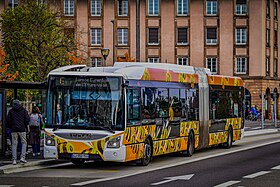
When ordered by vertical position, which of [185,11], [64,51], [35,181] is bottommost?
[35,181]

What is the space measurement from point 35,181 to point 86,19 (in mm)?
63937

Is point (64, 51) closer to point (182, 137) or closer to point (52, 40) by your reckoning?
point (52, 40)

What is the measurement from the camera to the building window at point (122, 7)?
268 ft

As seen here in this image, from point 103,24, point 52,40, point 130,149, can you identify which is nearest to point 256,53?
point 103,24

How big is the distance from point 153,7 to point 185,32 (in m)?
4.08

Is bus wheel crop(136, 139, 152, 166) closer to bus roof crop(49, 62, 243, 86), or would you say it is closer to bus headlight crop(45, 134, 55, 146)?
bus roof crop(49, 62, 243, 86)

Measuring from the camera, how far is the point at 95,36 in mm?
81500

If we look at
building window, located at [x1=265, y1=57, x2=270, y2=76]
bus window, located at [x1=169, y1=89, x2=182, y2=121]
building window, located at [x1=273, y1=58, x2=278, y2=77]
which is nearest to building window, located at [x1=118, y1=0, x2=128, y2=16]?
building window, located at [x1=265, y1=57, x2=270, y2=76]

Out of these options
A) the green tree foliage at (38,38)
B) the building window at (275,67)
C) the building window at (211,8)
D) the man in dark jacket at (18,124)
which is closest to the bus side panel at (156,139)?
the man in dark jacket at (18,124)

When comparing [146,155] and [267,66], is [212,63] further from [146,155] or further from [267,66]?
[146,155]

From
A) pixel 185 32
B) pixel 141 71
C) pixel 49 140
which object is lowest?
pixel 49 140

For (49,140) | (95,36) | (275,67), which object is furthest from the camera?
(275,67)

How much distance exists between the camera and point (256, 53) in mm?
82688

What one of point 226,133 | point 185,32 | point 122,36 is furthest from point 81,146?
point 185,32
